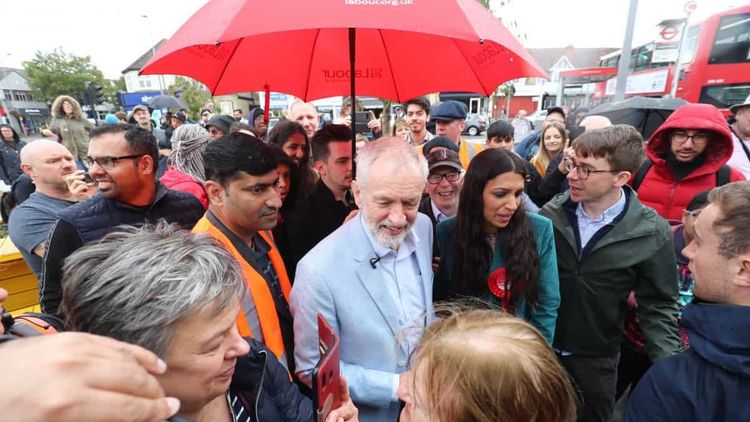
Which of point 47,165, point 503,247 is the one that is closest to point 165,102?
point 47,165

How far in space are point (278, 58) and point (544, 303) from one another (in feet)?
9.23

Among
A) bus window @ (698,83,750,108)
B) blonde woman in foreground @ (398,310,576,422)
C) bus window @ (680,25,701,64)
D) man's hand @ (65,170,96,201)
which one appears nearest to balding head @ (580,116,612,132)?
blonde woman in foreground @ (398,310,576,422)

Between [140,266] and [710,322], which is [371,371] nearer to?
[140,266]

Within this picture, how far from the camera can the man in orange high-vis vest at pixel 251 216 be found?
176 centimetres

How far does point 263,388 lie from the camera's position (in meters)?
1.40

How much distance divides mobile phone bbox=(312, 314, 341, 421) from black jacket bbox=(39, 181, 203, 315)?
4.19 feet

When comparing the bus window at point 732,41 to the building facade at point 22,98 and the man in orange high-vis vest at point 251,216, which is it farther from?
the building facade at point 22,98

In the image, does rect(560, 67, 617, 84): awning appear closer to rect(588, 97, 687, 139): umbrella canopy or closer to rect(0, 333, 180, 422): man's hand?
rect(588, 97, 687, 139): umbrella canopy

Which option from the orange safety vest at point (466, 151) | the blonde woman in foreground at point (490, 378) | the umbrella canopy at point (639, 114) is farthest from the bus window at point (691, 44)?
the blonde woman in foreground at point (490, 378)

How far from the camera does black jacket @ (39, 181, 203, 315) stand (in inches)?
→ 76.3

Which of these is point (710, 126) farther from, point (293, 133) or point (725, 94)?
point (725, 94)

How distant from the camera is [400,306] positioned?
1833mm

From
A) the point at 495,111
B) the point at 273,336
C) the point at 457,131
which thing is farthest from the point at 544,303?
the point at 495,111

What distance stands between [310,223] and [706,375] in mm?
2331
